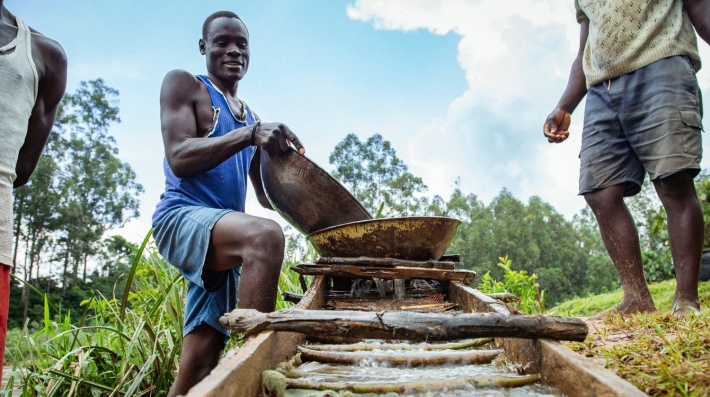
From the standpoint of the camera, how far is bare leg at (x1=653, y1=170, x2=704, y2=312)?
2.30 metres

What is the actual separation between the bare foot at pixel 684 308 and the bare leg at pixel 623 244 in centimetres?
18

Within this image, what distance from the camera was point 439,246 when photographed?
2523 millimetres

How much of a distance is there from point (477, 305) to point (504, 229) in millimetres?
39142

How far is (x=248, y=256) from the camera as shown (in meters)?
1.74

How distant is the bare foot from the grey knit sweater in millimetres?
1244

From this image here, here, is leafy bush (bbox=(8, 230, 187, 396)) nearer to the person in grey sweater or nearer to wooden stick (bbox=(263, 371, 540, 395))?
wooden stick (bbox=(263, 371, 540, 395))

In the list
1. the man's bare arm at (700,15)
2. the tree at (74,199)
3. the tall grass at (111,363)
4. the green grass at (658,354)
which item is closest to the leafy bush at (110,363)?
the tall grass at (111,363)

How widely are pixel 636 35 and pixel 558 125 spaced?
2.34ft

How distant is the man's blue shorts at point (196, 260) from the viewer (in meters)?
1.89

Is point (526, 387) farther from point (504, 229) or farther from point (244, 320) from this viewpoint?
point (504, 229)

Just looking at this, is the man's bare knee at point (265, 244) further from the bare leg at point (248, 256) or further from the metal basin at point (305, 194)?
the metal basin at point (305, 194)

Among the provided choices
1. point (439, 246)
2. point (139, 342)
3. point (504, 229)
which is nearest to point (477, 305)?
point (439, 246)

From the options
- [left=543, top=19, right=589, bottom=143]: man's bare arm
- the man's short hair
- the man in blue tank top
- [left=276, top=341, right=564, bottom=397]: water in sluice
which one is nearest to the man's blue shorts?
the man in blue tank top

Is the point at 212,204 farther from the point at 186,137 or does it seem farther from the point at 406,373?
the point at 406,373
